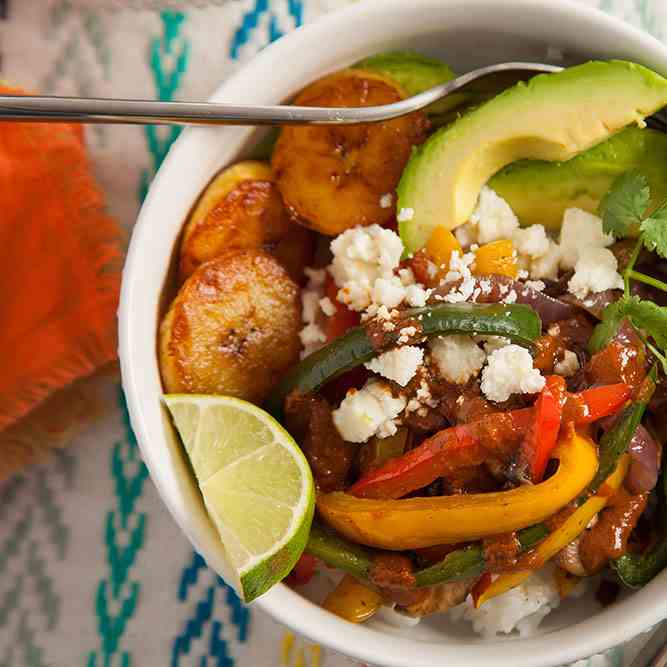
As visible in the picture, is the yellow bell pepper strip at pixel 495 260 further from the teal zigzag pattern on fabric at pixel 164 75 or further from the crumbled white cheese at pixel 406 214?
the teal zigzag pattern on fabric at pixel 164 75

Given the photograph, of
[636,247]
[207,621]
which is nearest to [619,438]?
[636,247]

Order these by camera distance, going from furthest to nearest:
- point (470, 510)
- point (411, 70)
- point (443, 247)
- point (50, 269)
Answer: point (50, 269)
point (411, 70)
point (443, 247)
point (470, 510)

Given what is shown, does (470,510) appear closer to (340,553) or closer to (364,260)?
(340,553)

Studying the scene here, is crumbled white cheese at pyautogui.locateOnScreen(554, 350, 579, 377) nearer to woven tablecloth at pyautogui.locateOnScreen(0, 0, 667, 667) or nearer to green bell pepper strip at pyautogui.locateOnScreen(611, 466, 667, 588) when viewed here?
green bell pepper strip at pyautogui.locateOnScreen(611, 466, 667, 588)

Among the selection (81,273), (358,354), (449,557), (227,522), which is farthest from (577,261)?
(81,273)

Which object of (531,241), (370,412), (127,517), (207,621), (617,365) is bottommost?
(207,621)

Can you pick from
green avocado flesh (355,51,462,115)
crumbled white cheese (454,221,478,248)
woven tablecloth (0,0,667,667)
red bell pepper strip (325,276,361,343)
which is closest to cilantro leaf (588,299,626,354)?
crumbled white cheese (454,221,478,248)

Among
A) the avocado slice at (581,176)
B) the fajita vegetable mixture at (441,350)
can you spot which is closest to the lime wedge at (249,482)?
the fajita vegetable mixture at (441,350)
